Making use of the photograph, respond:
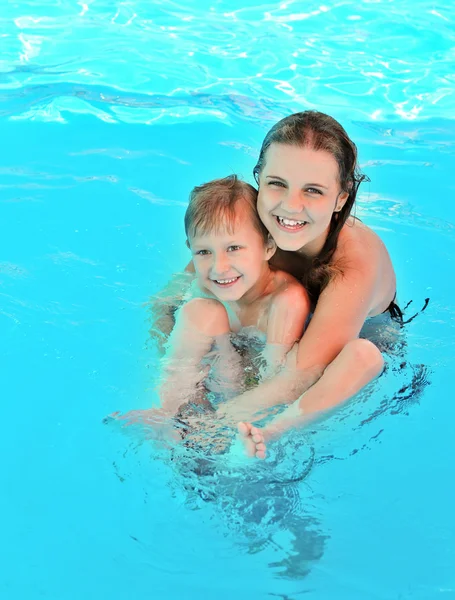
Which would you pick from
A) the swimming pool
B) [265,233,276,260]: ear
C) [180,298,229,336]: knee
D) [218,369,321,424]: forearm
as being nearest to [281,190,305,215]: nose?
[265,233,276,260]: ear

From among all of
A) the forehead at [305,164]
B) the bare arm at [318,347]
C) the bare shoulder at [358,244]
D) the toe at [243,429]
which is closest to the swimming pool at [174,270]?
the bare arm at [318,347]

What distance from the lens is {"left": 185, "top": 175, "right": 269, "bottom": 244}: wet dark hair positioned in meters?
3.63

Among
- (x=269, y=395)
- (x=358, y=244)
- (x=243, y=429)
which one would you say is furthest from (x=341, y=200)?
(x=243, y=429)

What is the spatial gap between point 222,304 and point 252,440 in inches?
33.6

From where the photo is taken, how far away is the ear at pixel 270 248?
3.81 meters

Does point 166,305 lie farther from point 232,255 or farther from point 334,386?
point 334,386

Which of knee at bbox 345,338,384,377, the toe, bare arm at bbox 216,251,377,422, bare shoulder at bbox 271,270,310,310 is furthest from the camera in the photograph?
bare shoulder at bbox 271,270,310,310

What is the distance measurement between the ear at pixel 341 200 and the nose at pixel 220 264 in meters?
0.59

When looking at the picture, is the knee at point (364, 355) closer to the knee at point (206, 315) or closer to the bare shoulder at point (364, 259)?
the bare shoulder at point (364, 259)

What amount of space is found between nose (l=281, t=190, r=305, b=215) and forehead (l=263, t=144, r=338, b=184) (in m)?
0.07

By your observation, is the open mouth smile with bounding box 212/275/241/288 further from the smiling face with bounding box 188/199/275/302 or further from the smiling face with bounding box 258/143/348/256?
the smiling face with bounding box 258/143/348/256

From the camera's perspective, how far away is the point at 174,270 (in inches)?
207

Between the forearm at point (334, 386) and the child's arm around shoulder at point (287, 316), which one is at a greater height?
the child's arm around shoulder at point (287, 316)

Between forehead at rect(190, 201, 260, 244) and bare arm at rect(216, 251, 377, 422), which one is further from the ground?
forehead at rect(190, 201, 260, 244)
